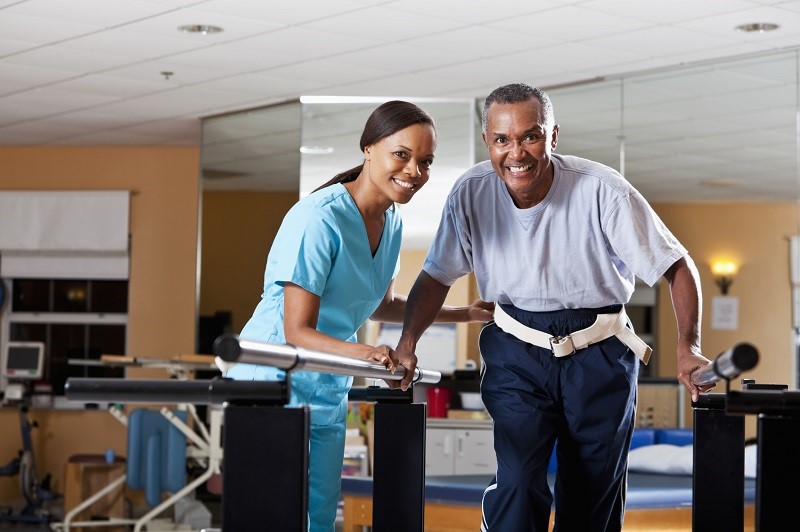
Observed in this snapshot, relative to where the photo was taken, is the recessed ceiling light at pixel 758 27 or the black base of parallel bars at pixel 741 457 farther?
the recessed ceiling light at pixel 758 27

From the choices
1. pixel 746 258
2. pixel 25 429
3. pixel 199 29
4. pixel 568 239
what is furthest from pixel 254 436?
pixel 746 258

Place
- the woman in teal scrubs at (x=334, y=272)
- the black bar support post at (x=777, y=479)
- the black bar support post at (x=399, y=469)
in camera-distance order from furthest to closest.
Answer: the black bar support post at (x=399, y=469) < the woman in teal scrubs at (x=334, y=272) < the black bar support post at (x=777, y=479)

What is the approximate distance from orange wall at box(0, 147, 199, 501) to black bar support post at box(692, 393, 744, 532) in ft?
25.4

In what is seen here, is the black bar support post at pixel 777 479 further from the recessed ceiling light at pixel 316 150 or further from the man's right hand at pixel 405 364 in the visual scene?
the recessed ceiling light at pixel 316 150

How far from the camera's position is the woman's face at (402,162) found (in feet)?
8.09

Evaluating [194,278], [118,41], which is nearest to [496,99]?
[118,41]

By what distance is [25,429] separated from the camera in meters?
8.98

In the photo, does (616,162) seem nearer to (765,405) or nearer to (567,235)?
(567,235)

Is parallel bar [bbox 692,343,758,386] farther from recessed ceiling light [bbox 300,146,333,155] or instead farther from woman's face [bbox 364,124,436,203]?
recessed ceiling light [bbox 300,146,333,155]

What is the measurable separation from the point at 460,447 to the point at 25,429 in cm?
368

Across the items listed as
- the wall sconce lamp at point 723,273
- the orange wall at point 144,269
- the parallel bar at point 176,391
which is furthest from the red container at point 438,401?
the parallel bar at point 176,391

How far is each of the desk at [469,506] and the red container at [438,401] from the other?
6.82 feet

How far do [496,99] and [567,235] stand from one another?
0.32 metres

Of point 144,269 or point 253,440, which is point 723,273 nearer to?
point 144,269
